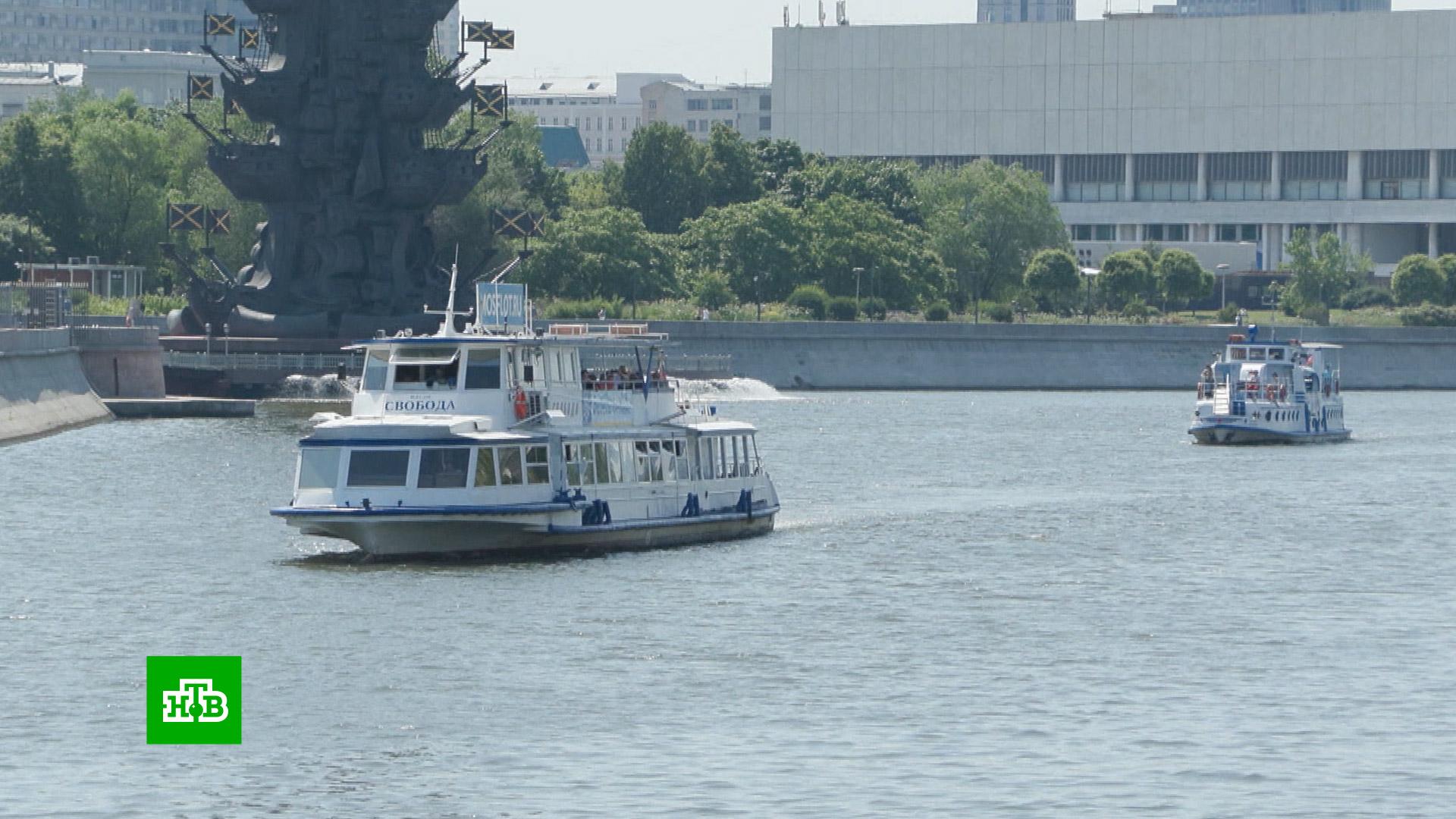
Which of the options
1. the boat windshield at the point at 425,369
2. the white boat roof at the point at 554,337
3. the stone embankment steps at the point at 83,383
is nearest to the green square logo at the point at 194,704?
the boat windshield at the point at 425,369

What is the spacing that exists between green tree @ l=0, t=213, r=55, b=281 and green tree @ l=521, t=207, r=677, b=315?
97.3 feet

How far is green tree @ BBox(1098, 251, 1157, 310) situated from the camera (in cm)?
18812

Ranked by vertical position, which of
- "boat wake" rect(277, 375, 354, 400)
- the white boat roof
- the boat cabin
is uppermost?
the white boat roof

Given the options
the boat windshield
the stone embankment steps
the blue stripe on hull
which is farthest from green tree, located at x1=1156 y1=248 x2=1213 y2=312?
the blue stripe on hull

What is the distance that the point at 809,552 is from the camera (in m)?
59.8

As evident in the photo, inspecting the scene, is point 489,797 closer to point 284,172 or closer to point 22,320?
point 22,320

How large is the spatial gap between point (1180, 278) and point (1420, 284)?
1795 centimetres

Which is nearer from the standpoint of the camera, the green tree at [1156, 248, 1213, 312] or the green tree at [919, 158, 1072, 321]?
the green tree at [919, 158, 1072, 321]

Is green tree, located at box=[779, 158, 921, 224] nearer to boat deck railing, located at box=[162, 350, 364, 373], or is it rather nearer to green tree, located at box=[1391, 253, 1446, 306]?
green tree, located at box=[1391, 253, 1446, 306]

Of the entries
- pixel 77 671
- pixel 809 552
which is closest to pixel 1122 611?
pixel 809 552

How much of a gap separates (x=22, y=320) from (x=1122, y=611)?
70.5 meters

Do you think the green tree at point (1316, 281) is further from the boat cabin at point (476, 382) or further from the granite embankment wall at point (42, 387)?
the boat cabin at point (476, 382)

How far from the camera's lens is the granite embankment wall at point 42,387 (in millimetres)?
91312

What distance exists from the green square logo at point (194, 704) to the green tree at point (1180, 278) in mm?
156557
